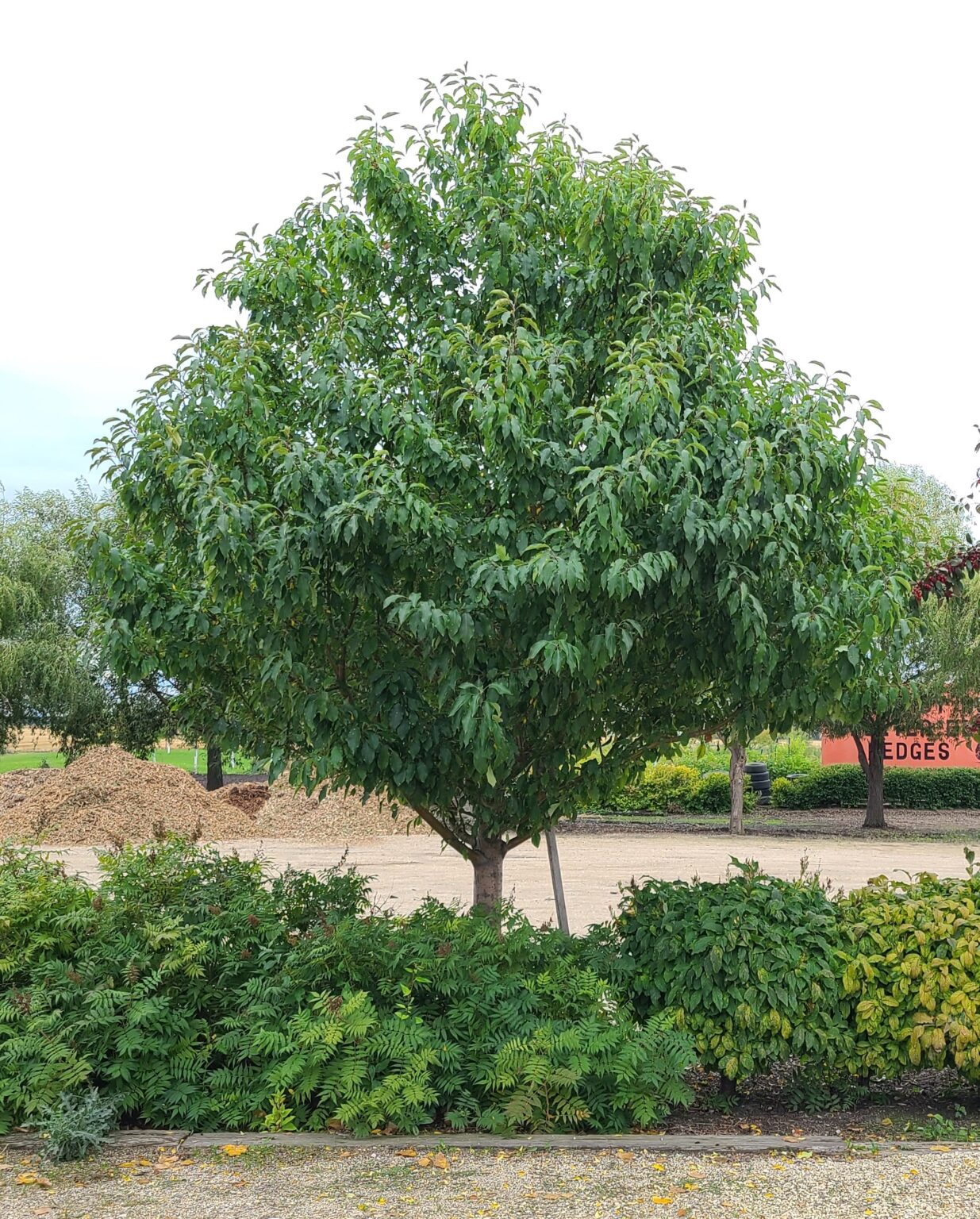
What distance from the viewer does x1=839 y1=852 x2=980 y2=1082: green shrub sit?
5.03 m

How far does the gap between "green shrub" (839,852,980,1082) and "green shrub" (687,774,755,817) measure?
78.8 ft

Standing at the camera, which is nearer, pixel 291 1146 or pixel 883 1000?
pixel 291 1146

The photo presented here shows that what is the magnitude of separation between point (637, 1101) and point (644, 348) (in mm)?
3279

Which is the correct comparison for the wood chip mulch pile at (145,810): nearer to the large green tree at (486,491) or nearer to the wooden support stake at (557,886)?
the wooden support stake at (557,886)

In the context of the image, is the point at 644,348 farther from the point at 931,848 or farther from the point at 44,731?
the point at 44,731

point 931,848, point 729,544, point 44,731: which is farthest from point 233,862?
point 44,731

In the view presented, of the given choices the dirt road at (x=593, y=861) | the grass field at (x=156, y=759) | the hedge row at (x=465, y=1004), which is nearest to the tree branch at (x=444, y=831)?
the hedge row at (x=465, y=1004)

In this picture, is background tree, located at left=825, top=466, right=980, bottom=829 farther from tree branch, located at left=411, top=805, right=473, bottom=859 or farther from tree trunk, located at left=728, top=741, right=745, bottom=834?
tree branch, located at left=411, top=805, right=473, bottom=859

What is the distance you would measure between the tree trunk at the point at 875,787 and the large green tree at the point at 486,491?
20.3 m

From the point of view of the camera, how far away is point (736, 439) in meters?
5.08

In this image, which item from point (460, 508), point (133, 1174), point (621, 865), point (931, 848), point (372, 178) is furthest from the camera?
point (931, 848)

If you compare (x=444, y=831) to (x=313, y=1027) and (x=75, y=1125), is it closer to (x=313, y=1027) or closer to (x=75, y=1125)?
(x=313, y=1027)

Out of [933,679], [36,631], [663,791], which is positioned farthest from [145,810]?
[933,679]

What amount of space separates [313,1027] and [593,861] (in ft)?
46.3
